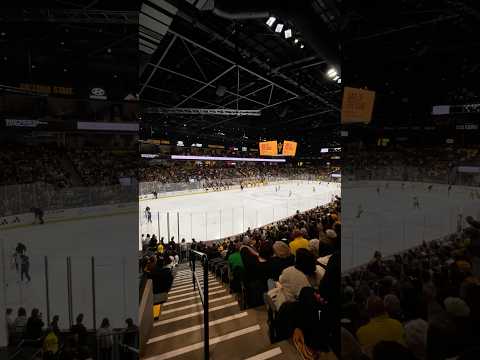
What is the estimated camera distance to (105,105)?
9844 mm

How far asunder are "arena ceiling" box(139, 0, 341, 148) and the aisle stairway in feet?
A: 13.0

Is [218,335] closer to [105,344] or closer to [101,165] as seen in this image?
[105,344]

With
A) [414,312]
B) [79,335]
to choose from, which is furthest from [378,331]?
[79,335]

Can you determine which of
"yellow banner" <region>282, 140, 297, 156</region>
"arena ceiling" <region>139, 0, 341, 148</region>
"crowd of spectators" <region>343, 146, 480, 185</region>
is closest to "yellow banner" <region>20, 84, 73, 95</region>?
"arena ceiling" <region>139, 0, 341, 148</region>

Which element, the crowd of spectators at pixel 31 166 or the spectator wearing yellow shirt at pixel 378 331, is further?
the crowd of spectators at pixel 31 166

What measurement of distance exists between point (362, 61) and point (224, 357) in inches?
368

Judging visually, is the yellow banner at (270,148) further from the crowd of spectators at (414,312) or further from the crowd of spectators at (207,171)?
Answer: the crowd of spectators at (414,312)

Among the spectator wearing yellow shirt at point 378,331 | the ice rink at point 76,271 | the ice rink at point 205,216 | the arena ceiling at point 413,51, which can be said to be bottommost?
the ice rink at point 205,216

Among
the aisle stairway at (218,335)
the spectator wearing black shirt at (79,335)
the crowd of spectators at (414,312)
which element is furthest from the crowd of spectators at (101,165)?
the crowd of spectators at (414,312)

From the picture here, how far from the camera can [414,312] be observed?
2.73 meters

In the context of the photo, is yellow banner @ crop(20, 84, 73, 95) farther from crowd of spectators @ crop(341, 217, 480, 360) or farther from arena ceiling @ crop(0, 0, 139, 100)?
crowd of spectators @ crop(341, 217, 480, 360)

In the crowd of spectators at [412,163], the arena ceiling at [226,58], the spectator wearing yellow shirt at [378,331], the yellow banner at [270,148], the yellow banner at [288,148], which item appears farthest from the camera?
the crowd of spectators at [412,163]

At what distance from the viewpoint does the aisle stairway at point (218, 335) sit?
252 centimetres

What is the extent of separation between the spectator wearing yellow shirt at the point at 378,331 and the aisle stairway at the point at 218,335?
56 centimetres
